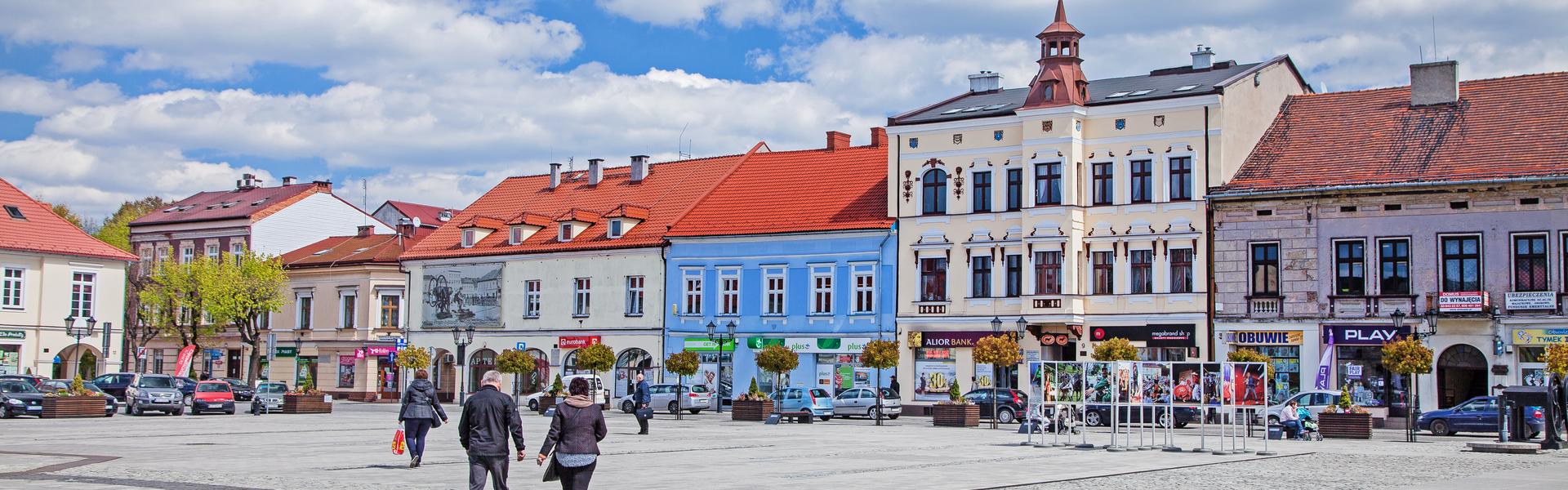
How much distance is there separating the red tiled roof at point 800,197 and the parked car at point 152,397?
18035 millimetres

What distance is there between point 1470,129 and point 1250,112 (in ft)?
20.7

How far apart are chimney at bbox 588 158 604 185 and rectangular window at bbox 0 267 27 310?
22.6 meters

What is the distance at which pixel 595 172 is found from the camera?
6738 cm

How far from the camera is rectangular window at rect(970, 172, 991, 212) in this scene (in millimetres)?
52281

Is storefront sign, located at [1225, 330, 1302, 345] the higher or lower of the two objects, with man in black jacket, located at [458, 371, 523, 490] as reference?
higher

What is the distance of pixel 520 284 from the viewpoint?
2511 inches

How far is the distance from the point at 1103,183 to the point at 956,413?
11.5 metres

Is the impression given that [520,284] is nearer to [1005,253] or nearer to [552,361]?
[552,361]

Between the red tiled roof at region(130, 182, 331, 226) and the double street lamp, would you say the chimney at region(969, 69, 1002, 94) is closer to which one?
the double street lamp

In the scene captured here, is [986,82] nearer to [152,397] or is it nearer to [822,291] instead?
[822,291]

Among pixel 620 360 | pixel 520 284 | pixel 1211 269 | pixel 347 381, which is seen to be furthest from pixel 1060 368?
pixel 347 381

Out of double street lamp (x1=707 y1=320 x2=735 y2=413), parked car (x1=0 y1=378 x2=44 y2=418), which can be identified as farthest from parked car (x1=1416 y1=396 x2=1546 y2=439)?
parked car (x1=0 y1=378 x2=44 y2=418)

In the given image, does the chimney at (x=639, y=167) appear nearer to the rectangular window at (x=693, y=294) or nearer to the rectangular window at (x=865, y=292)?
the rectangular window at (x=693, y=294)

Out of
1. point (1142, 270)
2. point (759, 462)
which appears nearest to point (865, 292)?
point (1142, 270)
